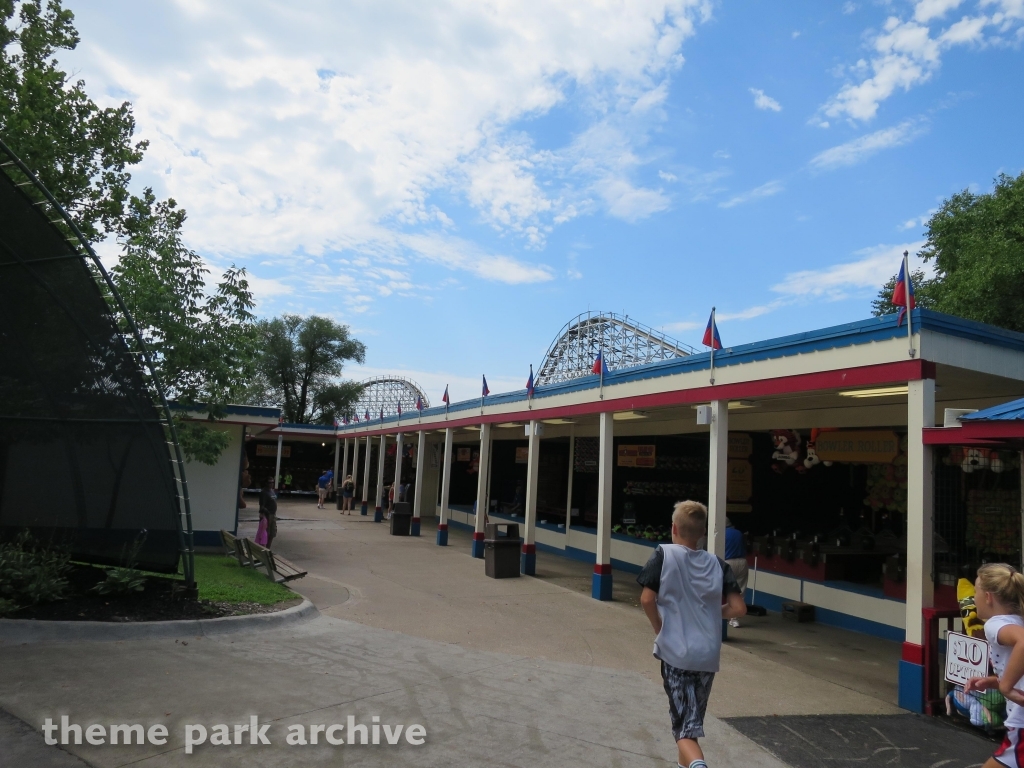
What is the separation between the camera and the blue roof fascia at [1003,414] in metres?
6.27

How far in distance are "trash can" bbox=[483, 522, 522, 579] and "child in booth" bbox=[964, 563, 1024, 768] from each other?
413 inches

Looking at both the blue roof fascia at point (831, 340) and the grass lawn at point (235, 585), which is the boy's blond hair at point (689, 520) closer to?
the blue roof fascia at point (831, 340)

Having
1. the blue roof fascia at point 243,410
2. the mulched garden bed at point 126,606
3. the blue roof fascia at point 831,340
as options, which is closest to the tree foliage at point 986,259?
the blue roof fascia at point 831,340

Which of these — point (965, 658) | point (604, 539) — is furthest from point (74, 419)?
point (965, 658)

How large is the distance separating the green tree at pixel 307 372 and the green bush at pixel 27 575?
152 feet

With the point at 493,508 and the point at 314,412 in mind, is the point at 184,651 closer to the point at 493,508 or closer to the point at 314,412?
the point at 493,508

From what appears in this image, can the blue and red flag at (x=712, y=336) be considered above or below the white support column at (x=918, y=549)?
above

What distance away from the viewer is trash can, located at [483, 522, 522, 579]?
546 inches

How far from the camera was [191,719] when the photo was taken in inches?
197

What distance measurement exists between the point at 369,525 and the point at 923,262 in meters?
23.6

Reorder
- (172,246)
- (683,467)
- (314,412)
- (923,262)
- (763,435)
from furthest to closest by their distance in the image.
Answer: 1. (314,412)
2. (923,262)
3. (683,467)
4. (763,435)
5. (172,246)

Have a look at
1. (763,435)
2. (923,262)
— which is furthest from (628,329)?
(763,435)

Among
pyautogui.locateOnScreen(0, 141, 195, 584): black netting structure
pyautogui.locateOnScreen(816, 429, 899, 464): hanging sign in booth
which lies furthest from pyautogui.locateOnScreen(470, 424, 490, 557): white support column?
pyautogui.locateOnScreen(0, 141, 195, 584): black netting structure

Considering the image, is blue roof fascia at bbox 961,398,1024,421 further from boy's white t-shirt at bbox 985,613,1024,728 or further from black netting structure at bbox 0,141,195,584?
black netting structure at bbox 0,141,195,584
